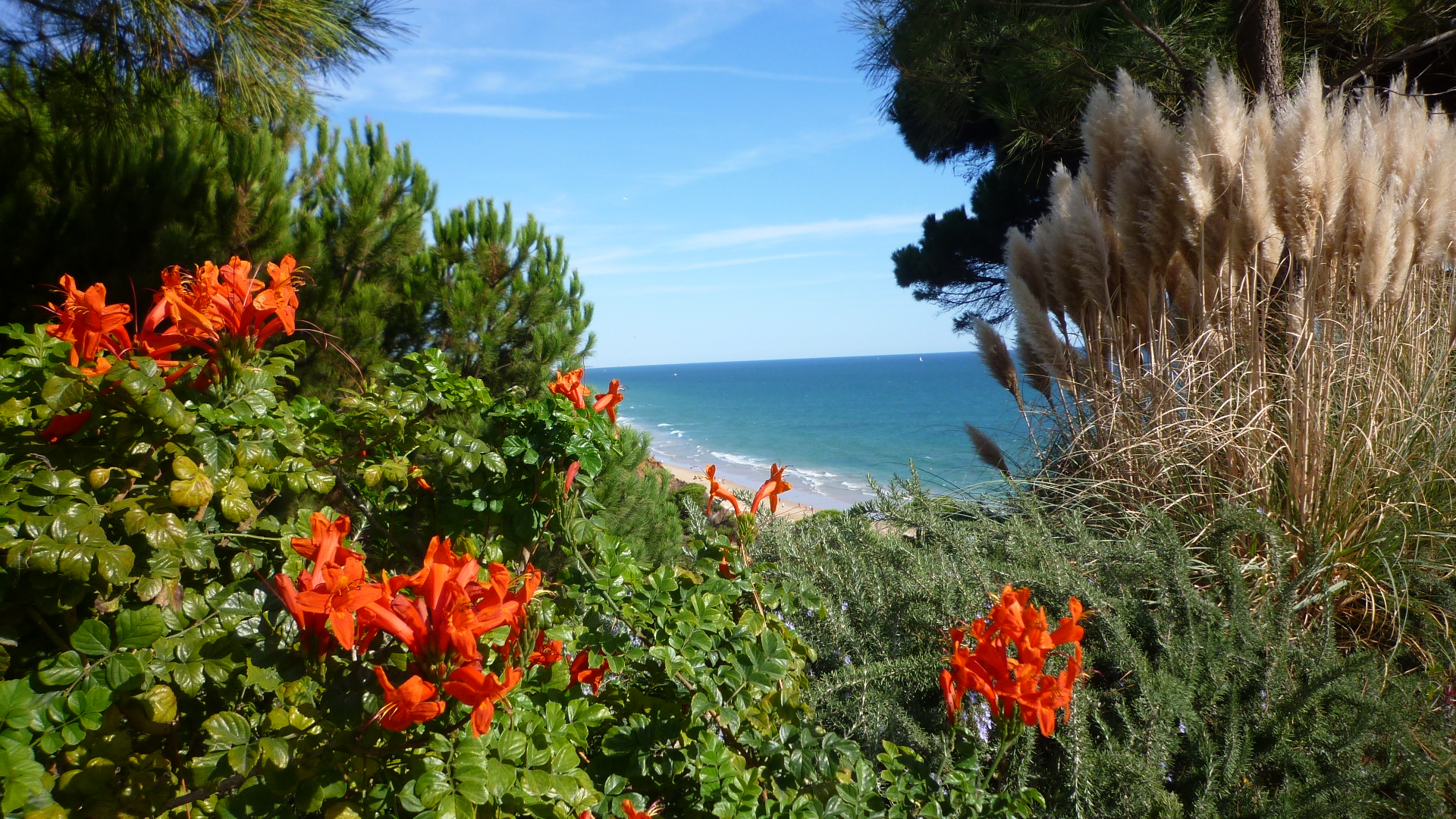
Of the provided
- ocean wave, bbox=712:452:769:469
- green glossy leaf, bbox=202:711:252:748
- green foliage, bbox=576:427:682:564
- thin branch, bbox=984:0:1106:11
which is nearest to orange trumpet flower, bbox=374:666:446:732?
green glossy leaf, bbox=202:711:252:748

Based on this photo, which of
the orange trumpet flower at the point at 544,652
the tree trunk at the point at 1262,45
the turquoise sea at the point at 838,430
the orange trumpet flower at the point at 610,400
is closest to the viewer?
the orange trumpet flower at the point at 544,652

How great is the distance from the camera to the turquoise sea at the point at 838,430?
566 centimetres

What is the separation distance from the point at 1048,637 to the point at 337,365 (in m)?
3.04

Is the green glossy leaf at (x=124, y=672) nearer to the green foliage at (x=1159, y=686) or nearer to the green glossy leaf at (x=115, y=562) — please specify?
the green glossy leaf at (x=115, y=562)

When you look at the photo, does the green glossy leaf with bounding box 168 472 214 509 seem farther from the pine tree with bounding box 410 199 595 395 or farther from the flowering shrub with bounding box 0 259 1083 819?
the pine tree with bounding box 410 199 595 395

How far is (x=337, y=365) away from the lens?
3184 millimetres

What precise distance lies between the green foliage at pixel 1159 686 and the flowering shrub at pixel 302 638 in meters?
0.22

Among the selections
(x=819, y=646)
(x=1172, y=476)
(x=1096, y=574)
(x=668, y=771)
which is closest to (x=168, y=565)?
(x=668, y=771)

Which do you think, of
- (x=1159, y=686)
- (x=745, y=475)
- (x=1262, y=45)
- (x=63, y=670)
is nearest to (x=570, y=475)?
(x=63, y=670)

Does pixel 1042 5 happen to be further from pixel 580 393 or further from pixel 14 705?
pixel 14 705

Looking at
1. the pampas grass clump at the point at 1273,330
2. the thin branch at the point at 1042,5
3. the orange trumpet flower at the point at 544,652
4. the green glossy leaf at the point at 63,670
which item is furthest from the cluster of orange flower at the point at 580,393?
the thin branch at the point at 1042,5

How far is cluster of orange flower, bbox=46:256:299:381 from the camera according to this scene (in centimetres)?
99

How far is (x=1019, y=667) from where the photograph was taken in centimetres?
92

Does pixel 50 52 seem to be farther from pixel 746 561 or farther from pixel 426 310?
pixel 746 561
